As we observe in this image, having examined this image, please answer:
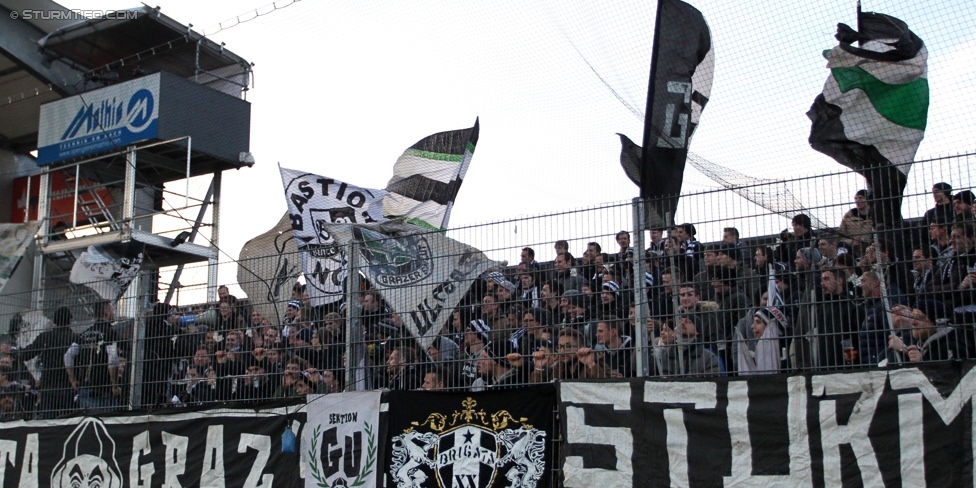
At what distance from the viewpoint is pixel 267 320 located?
1060cm

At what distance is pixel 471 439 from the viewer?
895 centimetres

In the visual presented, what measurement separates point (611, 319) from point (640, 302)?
295mm

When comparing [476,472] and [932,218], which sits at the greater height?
[932,218]

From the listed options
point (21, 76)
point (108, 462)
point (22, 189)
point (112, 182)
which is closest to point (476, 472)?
point (108, 462)

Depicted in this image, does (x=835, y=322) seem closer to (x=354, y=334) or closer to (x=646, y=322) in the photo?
(x=646, y=322)

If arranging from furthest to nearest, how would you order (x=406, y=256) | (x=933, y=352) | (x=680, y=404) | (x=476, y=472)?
(x=406, y=256) < (x=476, y=472) < (x=680, y=404) < (x=933, y=352)

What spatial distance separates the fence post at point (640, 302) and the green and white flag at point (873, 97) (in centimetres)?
155

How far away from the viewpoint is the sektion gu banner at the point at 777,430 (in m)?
7.09

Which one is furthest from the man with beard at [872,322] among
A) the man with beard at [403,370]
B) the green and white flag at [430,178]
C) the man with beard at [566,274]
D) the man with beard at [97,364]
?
the man with beard at [97,364]

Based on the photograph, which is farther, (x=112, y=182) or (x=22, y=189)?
(x=22, y=189)

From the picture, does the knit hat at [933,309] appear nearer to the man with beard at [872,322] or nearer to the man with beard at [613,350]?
the man with beard at [872,322]

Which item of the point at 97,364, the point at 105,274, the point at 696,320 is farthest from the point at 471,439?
the point at 105,274

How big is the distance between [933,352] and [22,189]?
21.5m

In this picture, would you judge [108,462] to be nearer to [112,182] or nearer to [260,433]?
[260,433]
